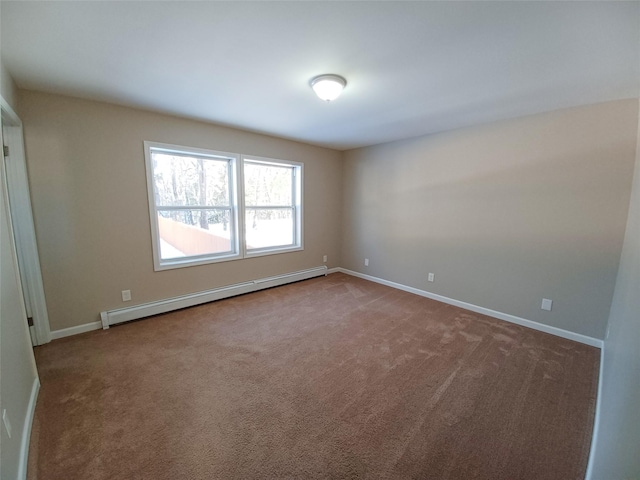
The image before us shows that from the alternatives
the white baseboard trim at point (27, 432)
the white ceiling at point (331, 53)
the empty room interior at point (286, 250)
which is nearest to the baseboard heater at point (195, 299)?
the empty room interior at point (286, 250)

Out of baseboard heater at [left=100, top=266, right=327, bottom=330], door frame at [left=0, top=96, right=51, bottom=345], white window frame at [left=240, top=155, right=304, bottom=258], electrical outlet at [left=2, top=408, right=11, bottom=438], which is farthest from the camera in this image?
white window frame at [left=240, top=155, right=304, bottom=258]

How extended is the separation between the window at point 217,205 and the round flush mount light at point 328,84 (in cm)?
195

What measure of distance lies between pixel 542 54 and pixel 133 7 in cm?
250

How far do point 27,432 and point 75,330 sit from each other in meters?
1.52

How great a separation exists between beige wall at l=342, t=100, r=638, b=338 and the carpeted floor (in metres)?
0.57

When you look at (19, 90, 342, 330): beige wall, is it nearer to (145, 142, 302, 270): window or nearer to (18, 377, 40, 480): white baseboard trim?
(145, 142, 302, 270): window

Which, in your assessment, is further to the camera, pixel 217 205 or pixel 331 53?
pixel 217 205

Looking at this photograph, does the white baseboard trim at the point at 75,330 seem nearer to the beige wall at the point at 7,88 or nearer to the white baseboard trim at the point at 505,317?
the beige wall at the point at 7,88

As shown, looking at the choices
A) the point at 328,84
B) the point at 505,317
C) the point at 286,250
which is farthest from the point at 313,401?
the point at 286,250

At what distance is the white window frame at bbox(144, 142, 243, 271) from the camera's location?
303cm

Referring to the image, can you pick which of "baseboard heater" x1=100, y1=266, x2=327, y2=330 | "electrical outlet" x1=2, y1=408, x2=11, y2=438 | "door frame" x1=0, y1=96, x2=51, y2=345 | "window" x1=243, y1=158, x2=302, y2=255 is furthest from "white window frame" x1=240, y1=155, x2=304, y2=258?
"electrical outlet" x1=2, y1=408, x2=11, y2=438

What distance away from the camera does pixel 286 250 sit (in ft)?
14.6

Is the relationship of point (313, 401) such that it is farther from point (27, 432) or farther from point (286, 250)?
point (286, 250)

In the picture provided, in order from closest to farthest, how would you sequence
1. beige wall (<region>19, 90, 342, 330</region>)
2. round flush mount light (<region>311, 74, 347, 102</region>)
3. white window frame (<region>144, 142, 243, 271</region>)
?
round flush mount light (<region>311, 74, 347, 102</region>), beige wall (<region>19, 90, 342, 330</region>), white window frame (<region>144, 142, 243, 271</region>)
